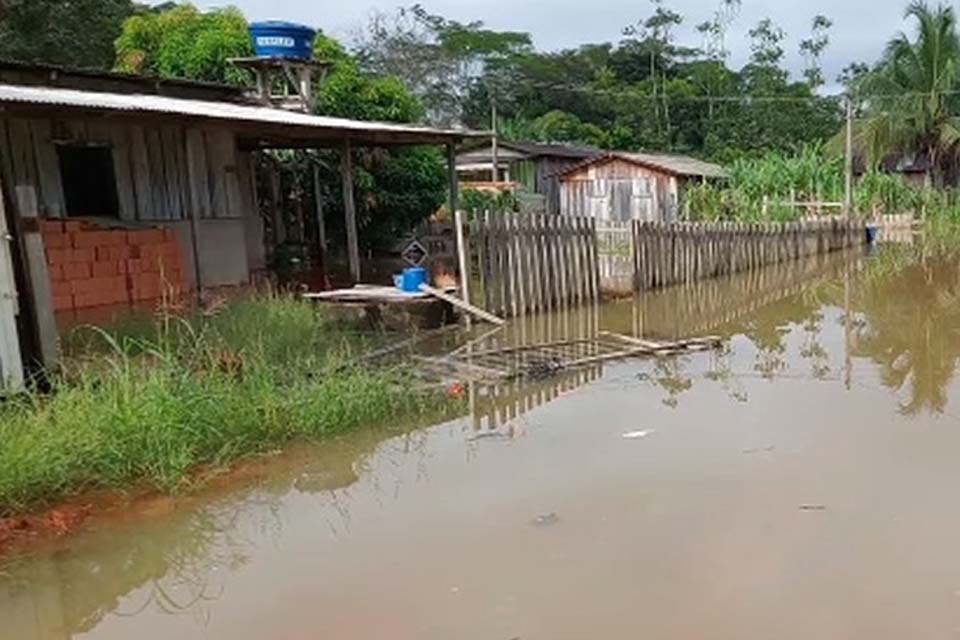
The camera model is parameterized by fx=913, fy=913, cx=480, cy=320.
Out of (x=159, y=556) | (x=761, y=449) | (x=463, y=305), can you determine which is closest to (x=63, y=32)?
(x=463, y=305)

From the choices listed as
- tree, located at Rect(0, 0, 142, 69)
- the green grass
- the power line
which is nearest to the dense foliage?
the power line

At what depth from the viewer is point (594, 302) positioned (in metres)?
13.4

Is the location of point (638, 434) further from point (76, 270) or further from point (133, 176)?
point (133, 176)

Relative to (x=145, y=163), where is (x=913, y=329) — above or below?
below

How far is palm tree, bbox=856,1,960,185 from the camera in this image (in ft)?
104

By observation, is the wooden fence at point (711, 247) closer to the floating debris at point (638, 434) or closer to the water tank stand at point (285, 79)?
the floating debris at point (638, 434)

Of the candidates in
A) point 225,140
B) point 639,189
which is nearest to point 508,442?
point 225,140

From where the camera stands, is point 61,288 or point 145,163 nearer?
point 61,288

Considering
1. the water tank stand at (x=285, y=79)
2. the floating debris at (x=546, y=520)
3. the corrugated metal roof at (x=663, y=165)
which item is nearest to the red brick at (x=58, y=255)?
the floating debris at (x=546, y=520)

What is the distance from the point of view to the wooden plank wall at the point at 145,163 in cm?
1054

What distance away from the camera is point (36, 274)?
664 cm

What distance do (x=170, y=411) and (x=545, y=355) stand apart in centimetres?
437

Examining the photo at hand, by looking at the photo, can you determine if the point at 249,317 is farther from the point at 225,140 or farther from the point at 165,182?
the point at 225,140

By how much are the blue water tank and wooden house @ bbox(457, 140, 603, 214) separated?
42.0ft
